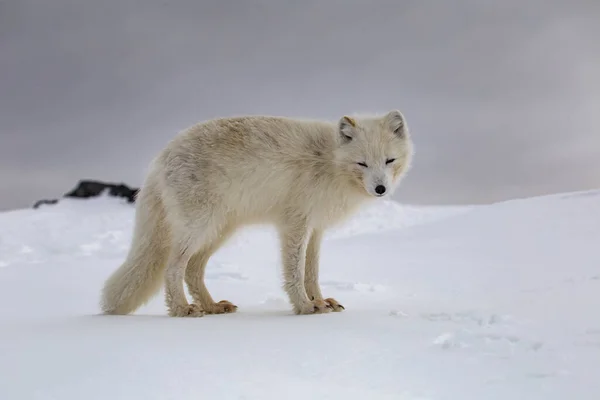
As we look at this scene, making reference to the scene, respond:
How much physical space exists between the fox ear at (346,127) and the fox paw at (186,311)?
1671 mm

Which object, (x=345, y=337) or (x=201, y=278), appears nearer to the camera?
(x=345, y=337)

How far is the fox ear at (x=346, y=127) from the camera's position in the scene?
430 centimetres

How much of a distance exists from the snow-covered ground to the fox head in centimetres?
58

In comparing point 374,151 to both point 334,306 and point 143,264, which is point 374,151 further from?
point 143,264

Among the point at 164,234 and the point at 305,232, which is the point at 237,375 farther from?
the point at 164,234

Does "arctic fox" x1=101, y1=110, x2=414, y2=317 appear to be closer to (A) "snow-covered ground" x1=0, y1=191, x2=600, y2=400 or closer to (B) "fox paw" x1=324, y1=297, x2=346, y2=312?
(B) "fox paw" x1=324, y1=297, x2=346, y2=312

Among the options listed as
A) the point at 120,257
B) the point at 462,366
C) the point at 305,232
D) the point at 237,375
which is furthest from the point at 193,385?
the point at 120,257

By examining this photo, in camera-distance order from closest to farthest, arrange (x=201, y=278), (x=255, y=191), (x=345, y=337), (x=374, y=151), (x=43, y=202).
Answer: (x=345, y=337), (x=374, y=151), (x=255, y=191), (x=201, y=278), (x=43, y=202)

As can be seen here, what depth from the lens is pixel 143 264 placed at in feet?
15.0

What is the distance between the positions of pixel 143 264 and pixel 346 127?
193 centimetres

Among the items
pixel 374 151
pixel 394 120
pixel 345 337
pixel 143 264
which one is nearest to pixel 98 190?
pixel 143 264

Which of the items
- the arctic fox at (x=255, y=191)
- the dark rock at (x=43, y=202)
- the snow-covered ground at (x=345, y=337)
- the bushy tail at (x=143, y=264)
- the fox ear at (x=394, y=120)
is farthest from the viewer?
the dark rock at (x=43, y=202)

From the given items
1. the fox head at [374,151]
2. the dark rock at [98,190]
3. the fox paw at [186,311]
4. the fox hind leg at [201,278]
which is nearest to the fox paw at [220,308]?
the fox hind leg at [201,278]

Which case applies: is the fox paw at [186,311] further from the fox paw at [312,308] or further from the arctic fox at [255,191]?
the fox paw at [312,308]
